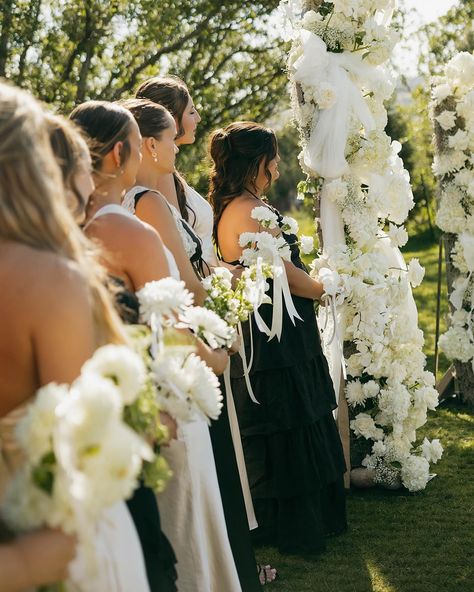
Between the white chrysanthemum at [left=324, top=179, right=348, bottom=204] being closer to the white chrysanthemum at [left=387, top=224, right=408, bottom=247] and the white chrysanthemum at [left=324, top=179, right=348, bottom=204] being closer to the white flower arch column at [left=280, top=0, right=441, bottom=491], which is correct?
the white flower arch column at [left=280, top=0, right=441, bottom=491]

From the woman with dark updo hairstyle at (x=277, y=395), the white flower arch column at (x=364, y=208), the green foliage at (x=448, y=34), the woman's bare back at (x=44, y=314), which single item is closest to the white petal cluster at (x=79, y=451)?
the woman's bare back at (x=44, y=314)

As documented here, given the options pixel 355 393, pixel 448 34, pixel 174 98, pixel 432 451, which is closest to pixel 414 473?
pixel 432 451

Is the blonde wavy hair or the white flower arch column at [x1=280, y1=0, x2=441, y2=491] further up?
the blonde wavy hair

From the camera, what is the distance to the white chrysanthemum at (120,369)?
164 centimetres

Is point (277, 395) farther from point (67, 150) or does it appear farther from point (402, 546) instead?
point (67, 150)

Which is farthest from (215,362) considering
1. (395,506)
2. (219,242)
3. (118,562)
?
(395,506)

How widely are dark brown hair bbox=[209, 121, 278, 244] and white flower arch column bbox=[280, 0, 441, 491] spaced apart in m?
0.60

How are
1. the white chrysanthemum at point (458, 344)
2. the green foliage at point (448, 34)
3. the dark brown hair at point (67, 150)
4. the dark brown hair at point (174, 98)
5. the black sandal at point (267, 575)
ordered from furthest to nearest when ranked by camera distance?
1. the green foliage at point (448, 34)
2. the white chrysanthemum at point (458, 344)
3. the black sandal at point (267, 575)
4. the dark brown hair at point (174, 98)
5. the dark brown hair at point (67, 150)

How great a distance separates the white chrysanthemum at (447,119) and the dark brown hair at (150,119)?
151 inches

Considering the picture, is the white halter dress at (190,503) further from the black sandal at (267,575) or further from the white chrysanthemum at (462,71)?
the white chrysanthemum at (462,71)

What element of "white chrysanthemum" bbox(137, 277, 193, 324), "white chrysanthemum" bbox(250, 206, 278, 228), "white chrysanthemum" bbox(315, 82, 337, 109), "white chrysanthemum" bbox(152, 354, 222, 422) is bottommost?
"white chrysanthemum" bbox(250, 206, 278, 228)

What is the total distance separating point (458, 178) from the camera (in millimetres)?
6977

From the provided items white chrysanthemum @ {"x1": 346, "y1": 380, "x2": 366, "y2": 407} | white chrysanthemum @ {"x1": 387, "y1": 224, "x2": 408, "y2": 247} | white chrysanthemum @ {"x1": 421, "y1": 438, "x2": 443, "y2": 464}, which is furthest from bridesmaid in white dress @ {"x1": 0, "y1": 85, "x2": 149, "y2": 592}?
white chrysanthemum @ {"x1": 421, "y1": 438, "x2": 443, "y2": 464}

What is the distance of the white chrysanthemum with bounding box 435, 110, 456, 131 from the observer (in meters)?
6.88
